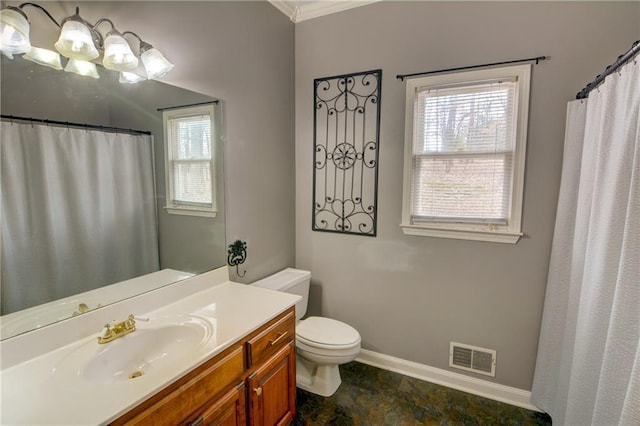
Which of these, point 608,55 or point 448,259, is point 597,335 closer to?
point 448,259

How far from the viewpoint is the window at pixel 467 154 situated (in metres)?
1.92

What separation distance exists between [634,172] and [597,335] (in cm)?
70

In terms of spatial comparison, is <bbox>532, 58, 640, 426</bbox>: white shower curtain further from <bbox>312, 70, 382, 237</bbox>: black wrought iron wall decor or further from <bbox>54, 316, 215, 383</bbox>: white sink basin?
<bbox>54, 316, 215, 383</bbox>: white sink basin

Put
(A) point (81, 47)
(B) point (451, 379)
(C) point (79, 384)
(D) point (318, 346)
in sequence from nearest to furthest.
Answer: (C) point (79, 384) → (A) point (81, 47) → (D) point (318, 346) → (B) point (451, 379)

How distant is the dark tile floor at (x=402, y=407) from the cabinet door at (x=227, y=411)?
2.29ft

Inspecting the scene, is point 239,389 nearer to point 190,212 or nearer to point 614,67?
point 190,212

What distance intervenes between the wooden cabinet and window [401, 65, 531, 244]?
3.97 feet

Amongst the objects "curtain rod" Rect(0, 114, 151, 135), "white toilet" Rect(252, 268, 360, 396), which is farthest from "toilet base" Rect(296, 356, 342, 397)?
"curtain rod" Rect(0, 114, 151, 135)

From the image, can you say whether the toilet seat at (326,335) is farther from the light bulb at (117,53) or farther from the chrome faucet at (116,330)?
the light bulb at (117,53)

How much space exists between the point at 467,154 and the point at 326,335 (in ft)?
4.91

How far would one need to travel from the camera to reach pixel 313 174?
8.38ft

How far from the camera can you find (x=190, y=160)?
174cm

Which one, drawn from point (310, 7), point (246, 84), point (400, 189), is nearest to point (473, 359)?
point (400, 189)

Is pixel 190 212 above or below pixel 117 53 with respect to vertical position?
below
